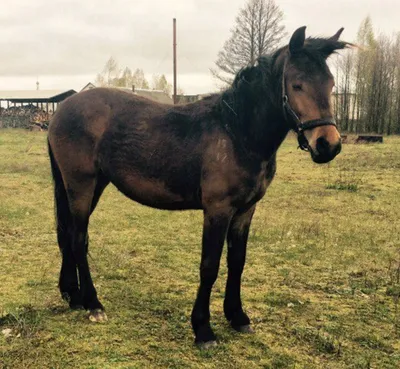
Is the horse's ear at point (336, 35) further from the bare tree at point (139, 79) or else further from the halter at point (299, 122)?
the bare tree at point (139, 79)

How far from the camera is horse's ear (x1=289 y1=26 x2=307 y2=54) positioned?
2998 millimetres

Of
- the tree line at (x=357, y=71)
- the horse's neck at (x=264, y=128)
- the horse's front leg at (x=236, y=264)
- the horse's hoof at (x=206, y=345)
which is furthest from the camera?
the tree line at (x=357, y=71)

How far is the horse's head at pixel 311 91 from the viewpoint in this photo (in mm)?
2912

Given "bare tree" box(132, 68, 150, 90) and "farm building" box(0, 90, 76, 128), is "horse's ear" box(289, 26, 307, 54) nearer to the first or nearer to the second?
"farm building" box(0, 90, 76, 128)

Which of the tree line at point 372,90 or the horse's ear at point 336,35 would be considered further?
the tree line at point 372,90

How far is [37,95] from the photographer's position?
158 ft

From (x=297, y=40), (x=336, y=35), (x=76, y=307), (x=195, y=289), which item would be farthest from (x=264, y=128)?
(x=76, y=307)

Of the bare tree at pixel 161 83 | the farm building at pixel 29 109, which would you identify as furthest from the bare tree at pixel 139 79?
the farm building at pixel 29 109

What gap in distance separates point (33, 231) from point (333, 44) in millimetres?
5797

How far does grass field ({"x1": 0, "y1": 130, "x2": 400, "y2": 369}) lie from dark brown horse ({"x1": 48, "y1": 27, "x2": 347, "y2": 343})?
32 cm

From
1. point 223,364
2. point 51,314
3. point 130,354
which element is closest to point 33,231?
point 51,314

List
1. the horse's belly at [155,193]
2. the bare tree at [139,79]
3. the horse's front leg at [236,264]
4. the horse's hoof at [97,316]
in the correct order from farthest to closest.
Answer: the bare tree at [139,79], the horse's hoof at [97,316], the horse's front leg at [236,264], the horse's belly at [155,193]

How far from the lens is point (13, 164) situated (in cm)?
1446

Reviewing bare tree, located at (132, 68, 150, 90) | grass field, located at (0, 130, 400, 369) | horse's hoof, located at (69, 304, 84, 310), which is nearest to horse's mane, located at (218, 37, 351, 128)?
grass field, located at (0, 130, 400, 369)
